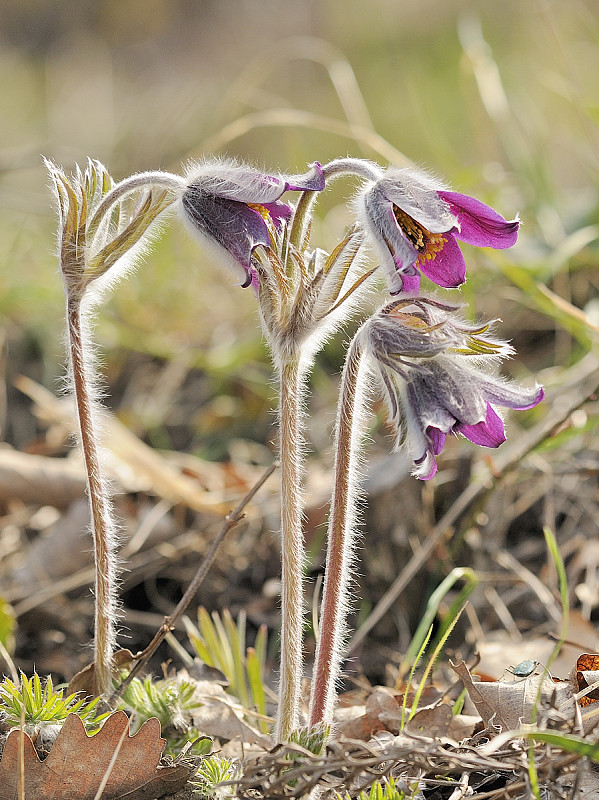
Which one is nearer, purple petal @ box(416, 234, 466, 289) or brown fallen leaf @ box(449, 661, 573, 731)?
purple petal @ box(416, 234, 466, 289)

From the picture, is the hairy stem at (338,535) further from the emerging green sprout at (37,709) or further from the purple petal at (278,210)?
the emerging green sprout at (37,709)

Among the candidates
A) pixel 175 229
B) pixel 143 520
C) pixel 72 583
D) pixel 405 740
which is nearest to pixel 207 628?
pixel 405 740

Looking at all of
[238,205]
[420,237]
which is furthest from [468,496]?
[238,205]

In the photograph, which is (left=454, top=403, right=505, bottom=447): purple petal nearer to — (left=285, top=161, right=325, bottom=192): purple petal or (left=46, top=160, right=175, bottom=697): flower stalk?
(left=285, top=161, right=325, bottom=192): purple petal

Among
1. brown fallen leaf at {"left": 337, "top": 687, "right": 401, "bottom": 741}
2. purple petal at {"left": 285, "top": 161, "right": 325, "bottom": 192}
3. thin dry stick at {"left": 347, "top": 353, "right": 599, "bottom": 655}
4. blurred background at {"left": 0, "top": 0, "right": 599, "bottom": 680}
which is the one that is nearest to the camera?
purple petal at {"left": 285, "top": 161, "right": 325, "bottom": 192}

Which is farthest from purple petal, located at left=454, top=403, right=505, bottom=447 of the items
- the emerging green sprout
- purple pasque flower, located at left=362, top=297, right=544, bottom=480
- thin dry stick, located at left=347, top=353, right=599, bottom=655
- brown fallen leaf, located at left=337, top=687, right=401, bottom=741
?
thin dry stick, located at left=347, top=353, right=599, bottom=655

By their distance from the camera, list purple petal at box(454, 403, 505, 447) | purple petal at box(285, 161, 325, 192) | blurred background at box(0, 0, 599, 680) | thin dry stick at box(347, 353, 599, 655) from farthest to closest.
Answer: blurred background at box(0, 0, 599, 680) → thin dry stick at box(347, 353, 599, 655) → purple petal at box(454, 403, 505, 447) → purple petal at box(285, 161, 325, 192)
